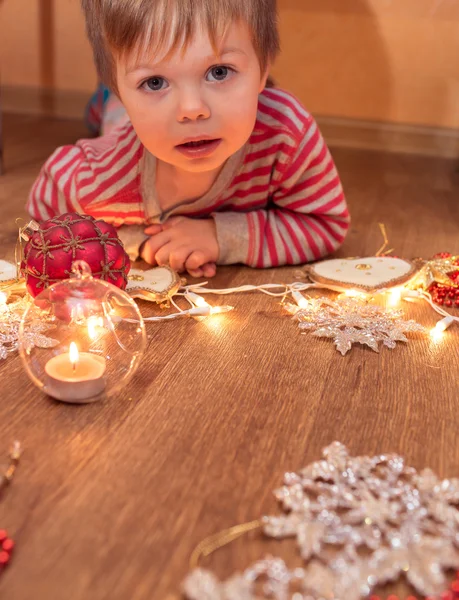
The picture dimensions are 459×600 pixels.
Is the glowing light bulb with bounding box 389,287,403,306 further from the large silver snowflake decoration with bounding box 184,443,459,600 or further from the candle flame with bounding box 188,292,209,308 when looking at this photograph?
the large silver snowflake decoration with bounding box 184,443,459,600

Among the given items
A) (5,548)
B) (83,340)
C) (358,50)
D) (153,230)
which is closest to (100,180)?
(153,230)

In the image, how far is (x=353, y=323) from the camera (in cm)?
95

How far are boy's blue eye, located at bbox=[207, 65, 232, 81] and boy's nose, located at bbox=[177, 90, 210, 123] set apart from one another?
34 mm

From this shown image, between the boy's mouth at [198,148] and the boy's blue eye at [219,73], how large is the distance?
0.29ft

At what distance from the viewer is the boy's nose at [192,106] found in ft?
3.07

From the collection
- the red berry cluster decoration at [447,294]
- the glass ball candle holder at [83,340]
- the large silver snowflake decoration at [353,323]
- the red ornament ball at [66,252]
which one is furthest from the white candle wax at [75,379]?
the red berry cluster decoration at [447,294]

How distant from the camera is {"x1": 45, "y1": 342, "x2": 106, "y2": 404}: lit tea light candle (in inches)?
28.9

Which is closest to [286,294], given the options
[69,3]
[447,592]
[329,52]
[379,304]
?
[379,304]

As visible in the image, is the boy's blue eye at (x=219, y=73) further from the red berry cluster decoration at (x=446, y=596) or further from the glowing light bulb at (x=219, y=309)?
the red berry cluster decoration at (x=446, y=596)

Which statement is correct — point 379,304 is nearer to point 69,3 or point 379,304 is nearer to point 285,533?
point 285,533

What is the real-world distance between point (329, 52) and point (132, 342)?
1.62 metres

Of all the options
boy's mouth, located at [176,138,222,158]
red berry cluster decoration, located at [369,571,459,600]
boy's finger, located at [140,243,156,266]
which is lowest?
boy's finger, located at [140,243,156,266]

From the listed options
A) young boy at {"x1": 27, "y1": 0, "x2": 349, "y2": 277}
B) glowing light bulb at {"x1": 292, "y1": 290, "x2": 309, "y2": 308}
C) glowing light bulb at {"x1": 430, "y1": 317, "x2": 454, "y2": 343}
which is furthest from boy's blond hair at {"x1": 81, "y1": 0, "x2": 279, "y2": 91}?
glowing light bulb at {"x1": 430, "y1": 317, "x2": 454, "y2": 343}

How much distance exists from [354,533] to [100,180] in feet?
2.50
